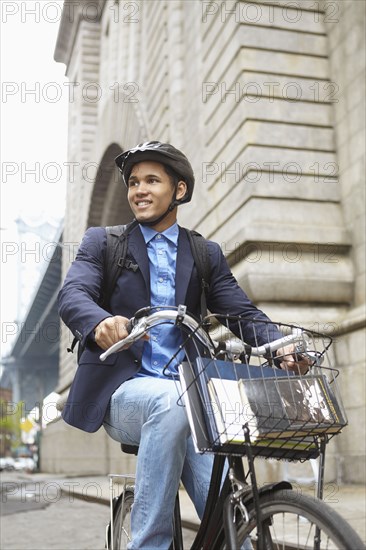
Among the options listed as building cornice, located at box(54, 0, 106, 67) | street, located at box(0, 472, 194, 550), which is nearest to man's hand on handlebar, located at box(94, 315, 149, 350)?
street, located at box(0, 472, 194, 550)

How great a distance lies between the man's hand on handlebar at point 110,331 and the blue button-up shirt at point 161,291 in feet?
1.11

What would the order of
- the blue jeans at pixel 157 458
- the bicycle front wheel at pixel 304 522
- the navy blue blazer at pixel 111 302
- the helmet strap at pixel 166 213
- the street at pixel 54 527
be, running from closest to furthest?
the bicycle front wheel at pixel 304 522 → the blue jeans at pixel 157 458 → the navy blue blazer at pixel 111 302 → the helmet strap at pixel 166 213 → the street at pixel 54 527

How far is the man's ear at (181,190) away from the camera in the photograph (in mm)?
2949

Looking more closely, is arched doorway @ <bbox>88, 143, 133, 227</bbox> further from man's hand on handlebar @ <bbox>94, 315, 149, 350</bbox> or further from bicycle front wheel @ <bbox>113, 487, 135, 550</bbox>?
man's hand on handlebar @ <bbox>94, 315, 149, 350</bbox>

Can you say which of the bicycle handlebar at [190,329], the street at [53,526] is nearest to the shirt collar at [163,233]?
the bicycle handlebar at [190,329]

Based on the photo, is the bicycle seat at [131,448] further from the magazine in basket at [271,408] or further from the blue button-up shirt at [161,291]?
the magazine in basket at [271,408]

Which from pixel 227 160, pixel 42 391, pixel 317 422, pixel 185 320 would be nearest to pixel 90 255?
pixel 185 320

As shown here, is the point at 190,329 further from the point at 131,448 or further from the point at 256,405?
the point at 131,448

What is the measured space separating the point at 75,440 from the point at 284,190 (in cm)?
1602

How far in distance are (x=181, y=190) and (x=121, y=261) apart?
1.41 ft

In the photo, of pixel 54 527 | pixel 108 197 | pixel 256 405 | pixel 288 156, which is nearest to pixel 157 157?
pixel 256 405

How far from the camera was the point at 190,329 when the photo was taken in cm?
241

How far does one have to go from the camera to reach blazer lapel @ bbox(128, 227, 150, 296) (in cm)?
278

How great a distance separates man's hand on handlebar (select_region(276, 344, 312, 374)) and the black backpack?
0.38m
